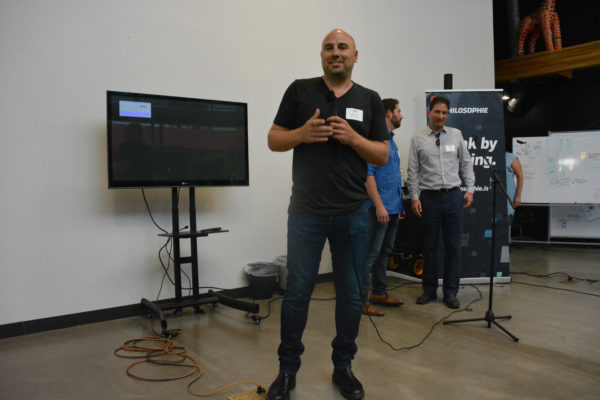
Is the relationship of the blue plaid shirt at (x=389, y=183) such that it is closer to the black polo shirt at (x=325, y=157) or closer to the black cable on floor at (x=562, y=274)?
the black polo shirt at (x=325, y=157)

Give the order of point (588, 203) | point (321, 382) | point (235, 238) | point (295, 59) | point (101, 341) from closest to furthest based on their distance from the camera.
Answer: point (321, 382)
point (101, 341)
point (235, 238)
point (295, 59)
point (588, 203)

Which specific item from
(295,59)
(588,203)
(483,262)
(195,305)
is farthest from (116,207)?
(588,203)

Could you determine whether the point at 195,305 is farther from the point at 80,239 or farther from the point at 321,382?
the point at 321,382

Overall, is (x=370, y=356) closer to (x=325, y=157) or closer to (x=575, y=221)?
(x=325, y=157)

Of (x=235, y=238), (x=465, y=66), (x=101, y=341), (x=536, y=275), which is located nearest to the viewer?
(x=101, y=341)

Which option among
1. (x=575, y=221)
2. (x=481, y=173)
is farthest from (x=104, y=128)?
(x=575, y=221)

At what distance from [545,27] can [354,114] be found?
19.9 feet

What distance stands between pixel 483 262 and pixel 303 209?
9.76 feet

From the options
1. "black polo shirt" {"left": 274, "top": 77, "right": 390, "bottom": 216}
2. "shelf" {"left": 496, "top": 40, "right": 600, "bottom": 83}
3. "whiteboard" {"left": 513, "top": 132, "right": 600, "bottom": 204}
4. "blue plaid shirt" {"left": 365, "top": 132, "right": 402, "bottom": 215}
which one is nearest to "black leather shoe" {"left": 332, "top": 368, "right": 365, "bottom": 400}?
"black polo shirt" {"left": 274, "top": 77, "right": 390, "bottom": 216}

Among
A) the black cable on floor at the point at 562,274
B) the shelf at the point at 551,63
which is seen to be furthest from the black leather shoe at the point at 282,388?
the shelf at the point at 551,63

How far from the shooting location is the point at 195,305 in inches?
121

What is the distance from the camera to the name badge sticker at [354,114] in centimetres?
172

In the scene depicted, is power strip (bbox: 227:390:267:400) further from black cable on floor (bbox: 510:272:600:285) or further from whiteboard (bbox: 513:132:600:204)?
whiteboard (bbox: 513:132:600:204)

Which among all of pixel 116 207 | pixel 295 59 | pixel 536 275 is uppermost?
pixel 295 59
